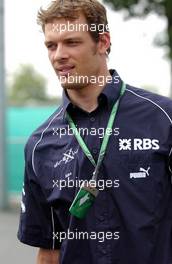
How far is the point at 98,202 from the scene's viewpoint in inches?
71.6

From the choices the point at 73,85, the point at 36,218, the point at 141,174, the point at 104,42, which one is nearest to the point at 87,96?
the point at 73,85

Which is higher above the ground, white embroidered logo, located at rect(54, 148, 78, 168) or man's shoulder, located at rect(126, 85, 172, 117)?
man's shoulder, located at rect(126, 85, 172, 117)

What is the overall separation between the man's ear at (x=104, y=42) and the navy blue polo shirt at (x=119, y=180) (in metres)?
0.09

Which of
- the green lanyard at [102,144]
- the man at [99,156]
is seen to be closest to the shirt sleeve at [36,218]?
the man at [99,156]

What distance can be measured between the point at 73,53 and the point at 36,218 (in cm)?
56

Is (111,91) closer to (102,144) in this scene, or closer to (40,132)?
(102,144)

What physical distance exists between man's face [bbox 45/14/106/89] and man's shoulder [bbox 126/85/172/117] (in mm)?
121

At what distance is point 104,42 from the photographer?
6.35ft

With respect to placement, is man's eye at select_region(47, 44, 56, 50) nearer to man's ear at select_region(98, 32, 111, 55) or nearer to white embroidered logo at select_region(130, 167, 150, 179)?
man's ear at select_region(98, 32, 111, 55)

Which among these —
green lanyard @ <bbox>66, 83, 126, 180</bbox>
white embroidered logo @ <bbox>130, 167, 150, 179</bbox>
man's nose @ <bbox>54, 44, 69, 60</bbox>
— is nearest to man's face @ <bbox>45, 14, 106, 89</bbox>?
man's nose @ <bbox>54, 44, 69, 60</bbox>

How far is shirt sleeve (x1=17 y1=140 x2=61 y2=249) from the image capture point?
201 centimetres

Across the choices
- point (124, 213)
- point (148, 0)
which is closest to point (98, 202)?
point (124, 213)

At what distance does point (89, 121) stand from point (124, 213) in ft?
0.94

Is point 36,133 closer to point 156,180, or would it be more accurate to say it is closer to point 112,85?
point 112,85
